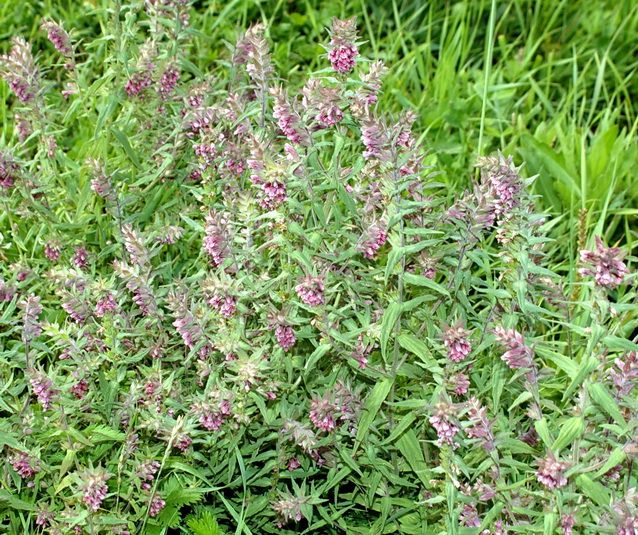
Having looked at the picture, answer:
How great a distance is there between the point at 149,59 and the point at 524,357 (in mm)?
1808

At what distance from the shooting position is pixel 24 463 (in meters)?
2.60

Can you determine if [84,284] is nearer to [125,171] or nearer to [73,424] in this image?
[73,424]

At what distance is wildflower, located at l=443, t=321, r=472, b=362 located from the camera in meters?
2.30

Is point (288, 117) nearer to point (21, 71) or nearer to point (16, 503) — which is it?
point (21, 71)

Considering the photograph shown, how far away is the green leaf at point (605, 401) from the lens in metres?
2.17

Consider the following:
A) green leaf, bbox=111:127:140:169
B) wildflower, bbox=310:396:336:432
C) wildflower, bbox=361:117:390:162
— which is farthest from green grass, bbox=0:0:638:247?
wildflower, bbox=310:396:336:432

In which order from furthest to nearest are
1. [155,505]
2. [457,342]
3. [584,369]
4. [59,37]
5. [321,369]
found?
[59,37] < [321,369] < [155,505] < [457,342] < [584,369]

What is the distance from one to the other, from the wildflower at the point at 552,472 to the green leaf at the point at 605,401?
174mm

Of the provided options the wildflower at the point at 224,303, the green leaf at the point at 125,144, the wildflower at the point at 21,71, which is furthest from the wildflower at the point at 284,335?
the wildflower at the point at 21,71

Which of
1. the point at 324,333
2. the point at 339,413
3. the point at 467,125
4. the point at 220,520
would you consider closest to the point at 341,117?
the point at 324,333

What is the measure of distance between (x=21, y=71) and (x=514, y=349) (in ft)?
6.47

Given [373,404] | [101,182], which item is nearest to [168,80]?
[101,182]

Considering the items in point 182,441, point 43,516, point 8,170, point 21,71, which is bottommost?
point 43,516

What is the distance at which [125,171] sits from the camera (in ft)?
11.0
